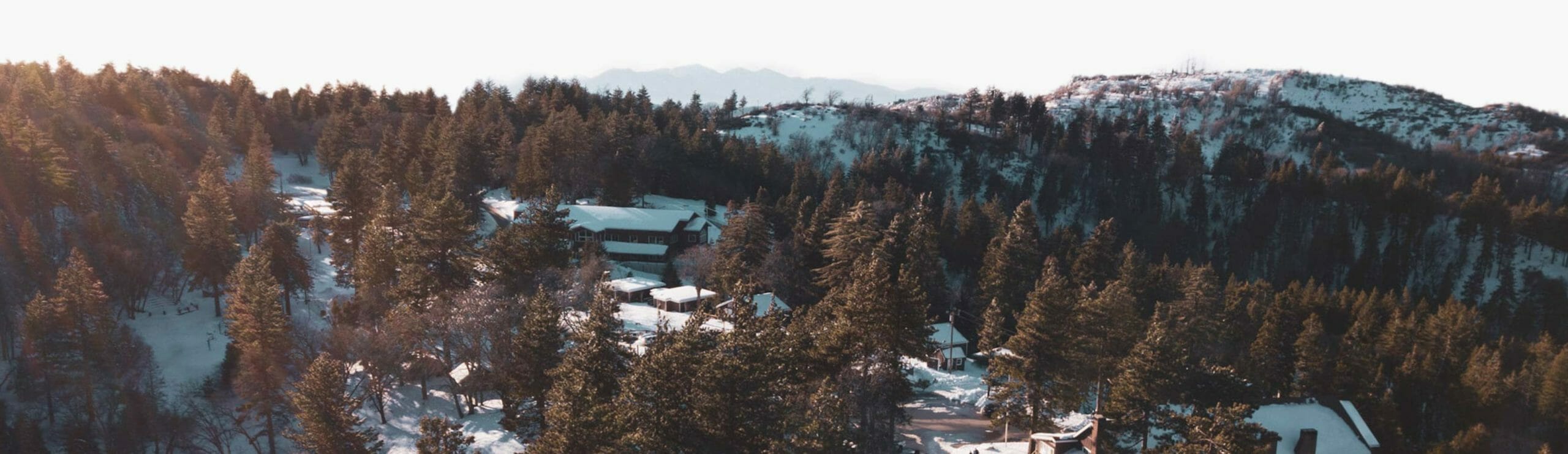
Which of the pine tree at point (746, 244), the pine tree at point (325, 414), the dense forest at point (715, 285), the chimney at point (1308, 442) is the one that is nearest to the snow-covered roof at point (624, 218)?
the dense forest at point (715, 285)

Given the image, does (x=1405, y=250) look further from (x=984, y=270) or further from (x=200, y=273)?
(x=200, y=273)

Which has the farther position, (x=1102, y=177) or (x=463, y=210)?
(x=1102, y=177)

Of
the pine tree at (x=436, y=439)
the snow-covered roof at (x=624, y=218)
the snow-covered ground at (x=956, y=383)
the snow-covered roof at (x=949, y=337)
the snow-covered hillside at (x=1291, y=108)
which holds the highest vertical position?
the snow-covered hillside at (x=1291, y=108)

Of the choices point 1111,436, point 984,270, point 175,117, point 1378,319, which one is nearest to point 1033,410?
point 1111,436

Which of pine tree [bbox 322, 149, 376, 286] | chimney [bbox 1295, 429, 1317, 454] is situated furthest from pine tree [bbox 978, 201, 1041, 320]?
pine tree [bbox 322, 149, 376, 286]

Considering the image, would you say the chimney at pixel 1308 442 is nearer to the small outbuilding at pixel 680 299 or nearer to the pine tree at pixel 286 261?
the small outbuilding at pixel 680 299
